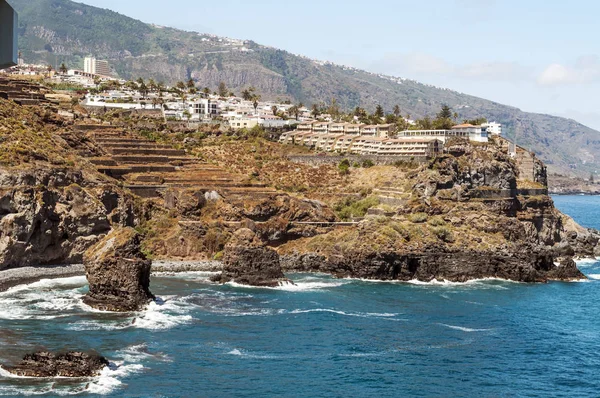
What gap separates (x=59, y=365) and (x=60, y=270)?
34.5 metres

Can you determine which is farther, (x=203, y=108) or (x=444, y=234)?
(x=203, y=108)

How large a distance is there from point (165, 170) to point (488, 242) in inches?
1649

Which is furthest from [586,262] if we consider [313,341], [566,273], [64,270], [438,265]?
[64,270]

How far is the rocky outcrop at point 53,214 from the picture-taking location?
2884 inches

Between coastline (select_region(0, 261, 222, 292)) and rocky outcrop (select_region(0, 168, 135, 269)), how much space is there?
1651mm

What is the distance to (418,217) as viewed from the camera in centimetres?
9569

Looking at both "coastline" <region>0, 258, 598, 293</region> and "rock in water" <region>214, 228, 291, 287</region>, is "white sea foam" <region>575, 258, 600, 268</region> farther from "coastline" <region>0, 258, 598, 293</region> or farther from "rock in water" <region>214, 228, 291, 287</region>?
"rock in water" <region>214, 228, 291, 287</region>

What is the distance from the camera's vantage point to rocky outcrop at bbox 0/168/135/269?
2884 inches

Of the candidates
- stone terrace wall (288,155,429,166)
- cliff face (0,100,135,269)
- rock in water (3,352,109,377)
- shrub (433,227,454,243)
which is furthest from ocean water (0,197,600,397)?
stone terrace wall (288,155,429,166)

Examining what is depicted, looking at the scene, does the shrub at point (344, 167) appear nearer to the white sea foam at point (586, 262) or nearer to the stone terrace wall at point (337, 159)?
the stone terrace wall at point (337, 159)

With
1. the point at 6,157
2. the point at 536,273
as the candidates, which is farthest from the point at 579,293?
the point at 6,157

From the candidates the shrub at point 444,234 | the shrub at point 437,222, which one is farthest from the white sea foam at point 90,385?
the shrub at point 437,222

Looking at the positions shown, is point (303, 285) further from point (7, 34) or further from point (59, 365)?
point (7, 34)

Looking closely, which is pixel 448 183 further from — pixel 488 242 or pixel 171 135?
pixel 171 135
